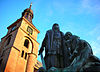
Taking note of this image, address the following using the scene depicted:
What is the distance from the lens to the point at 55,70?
3.48 m

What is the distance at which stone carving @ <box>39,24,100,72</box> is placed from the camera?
345 centimetres

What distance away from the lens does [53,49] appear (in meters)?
4.34

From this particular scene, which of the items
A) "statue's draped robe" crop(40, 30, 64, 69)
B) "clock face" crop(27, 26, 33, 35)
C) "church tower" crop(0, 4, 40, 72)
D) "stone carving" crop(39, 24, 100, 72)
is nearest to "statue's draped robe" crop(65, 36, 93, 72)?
"stone carving" crop(39, 24, 100, 72)

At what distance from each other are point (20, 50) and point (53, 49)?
748 inches

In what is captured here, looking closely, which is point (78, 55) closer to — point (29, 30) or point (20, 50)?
point (20, 50)

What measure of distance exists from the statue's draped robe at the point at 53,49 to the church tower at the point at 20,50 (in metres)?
15.2

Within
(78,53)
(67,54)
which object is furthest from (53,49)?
(78,53)

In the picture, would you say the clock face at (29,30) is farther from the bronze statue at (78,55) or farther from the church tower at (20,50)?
the bronze statue at (78,55)

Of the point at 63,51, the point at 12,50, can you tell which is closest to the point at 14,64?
the point at 12,50

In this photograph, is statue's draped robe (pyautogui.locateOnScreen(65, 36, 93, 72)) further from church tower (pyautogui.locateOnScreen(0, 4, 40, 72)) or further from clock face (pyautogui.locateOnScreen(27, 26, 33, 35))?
clock face (pyautogui.locateOnScreen(27, 26, 33, 35))

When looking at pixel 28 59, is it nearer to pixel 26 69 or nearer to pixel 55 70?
pixel 26 69

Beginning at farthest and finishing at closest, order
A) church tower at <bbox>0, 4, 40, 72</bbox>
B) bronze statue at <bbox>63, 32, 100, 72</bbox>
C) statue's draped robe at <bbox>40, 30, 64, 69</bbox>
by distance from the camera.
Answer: church tower at <bbox>0, 4, 40, 72</bbox> → statue's draped robe at <bbox>40, 30, 64, 69</bbox> → bronze statue at <bbox>63, 32, 100, 72</bbox>

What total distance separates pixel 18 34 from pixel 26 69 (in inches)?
289

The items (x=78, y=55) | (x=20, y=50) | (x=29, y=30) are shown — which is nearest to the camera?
(x=78, y=55)
